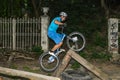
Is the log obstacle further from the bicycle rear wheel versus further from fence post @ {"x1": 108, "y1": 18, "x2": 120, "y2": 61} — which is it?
fence post @ {"x1": 108, "y1": 18, "x2": 120, "y2": 61}

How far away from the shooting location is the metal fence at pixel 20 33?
15.2 meters

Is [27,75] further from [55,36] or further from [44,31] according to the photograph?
[44,31]

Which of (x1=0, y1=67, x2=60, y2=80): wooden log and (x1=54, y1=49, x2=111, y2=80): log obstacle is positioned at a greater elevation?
(x1=0, y1=67, x2=60, y2=80): wooden log

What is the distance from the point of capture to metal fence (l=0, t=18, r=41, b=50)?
15227 mm

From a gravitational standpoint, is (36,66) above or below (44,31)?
below

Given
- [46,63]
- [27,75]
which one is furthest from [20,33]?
[27,75]

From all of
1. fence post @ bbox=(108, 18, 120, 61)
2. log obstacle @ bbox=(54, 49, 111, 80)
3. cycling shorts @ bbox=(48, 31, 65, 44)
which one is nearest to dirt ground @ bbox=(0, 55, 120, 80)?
fence post @ bbox=(108, 18, 120, 61)

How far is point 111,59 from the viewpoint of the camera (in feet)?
44.9

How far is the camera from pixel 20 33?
15.4 metres

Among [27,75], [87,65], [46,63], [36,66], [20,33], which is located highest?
[27,75]

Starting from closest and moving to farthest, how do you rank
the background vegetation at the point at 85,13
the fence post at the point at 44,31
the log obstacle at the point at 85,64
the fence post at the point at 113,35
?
the log obstacle at the point at 85,64 → the fence post at the point at 113,35 → the fence post at the point at 44,31 → the background vegetation at the point at 85,13

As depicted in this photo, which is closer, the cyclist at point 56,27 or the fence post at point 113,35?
the cyclist at point 56,27

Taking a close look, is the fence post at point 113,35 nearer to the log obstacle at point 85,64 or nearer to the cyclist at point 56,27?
the cyclist at point 56,27

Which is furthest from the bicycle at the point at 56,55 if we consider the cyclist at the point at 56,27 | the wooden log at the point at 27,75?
the wooden log at the point at 27,75
